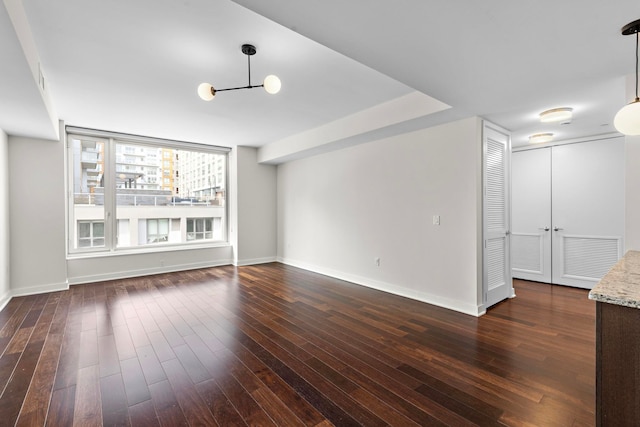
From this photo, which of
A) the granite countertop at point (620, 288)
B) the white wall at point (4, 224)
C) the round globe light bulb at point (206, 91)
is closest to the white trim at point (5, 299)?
the white wall at point (4, 224)

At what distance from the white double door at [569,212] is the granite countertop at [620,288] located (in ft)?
10.9

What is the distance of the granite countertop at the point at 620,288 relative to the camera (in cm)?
114

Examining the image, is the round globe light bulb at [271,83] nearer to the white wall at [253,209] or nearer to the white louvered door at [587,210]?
the white wall at [253,209]

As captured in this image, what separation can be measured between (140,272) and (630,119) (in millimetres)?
6641

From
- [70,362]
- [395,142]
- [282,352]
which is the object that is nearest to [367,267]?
[395,142]

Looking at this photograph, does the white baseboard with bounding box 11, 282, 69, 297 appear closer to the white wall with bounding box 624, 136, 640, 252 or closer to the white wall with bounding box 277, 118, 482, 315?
the white wall with bounding box 277, 118, 482, 315

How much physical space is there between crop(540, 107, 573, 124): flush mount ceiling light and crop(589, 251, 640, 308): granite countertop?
83.4 inches

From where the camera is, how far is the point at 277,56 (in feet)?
8.48

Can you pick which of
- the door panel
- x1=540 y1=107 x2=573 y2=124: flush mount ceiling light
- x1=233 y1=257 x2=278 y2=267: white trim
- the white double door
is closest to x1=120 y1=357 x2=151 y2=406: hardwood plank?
x1=233 y1=257 x2=278 y2=267: white trim

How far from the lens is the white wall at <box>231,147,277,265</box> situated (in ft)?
20.6

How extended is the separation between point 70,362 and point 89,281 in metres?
3.12

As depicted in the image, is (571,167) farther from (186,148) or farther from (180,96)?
(186,148)

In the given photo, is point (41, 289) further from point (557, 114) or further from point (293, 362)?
point (557, 114)

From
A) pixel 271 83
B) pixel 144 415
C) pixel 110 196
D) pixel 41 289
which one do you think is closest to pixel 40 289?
pixel 41 289
